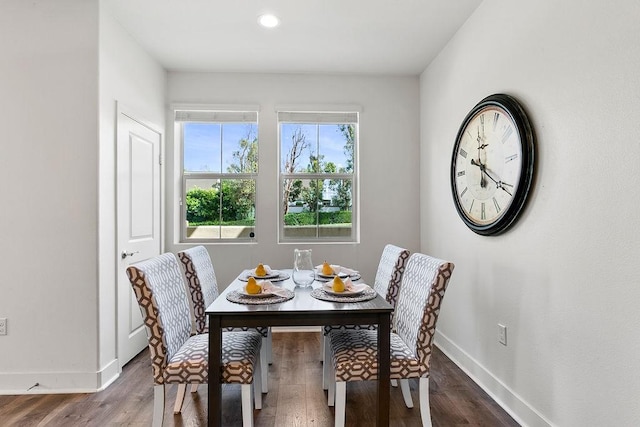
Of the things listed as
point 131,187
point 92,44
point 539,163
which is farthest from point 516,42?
point 131,187

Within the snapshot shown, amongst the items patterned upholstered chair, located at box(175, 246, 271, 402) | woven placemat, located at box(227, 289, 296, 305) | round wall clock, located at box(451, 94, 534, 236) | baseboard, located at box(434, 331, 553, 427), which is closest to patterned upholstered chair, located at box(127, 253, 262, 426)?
woven placemat, located at box(227, 289, 296, 305)

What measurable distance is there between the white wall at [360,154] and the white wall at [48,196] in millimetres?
1124

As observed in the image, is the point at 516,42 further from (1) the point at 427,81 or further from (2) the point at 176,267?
(2) the point at 176,267

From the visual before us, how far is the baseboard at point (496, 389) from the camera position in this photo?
1.87 meters

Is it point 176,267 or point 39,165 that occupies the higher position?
point 39,165

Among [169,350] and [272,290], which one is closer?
[169,350]

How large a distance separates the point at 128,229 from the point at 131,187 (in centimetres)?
33

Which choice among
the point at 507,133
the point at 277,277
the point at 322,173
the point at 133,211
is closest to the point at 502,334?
the point at 507,133

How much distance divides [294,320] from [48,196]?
6.15ft

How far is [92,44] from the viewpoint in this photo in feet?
7.67

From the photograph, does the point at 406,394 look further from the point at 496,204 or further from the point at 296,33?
the point at 296,33

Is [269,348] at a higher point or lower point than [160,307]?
lower

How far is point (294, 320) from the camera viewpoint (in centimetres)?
165

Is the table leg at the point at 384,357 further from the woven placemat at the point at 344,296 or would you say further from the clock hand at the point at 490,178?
the clock hand at the point at 490,178
